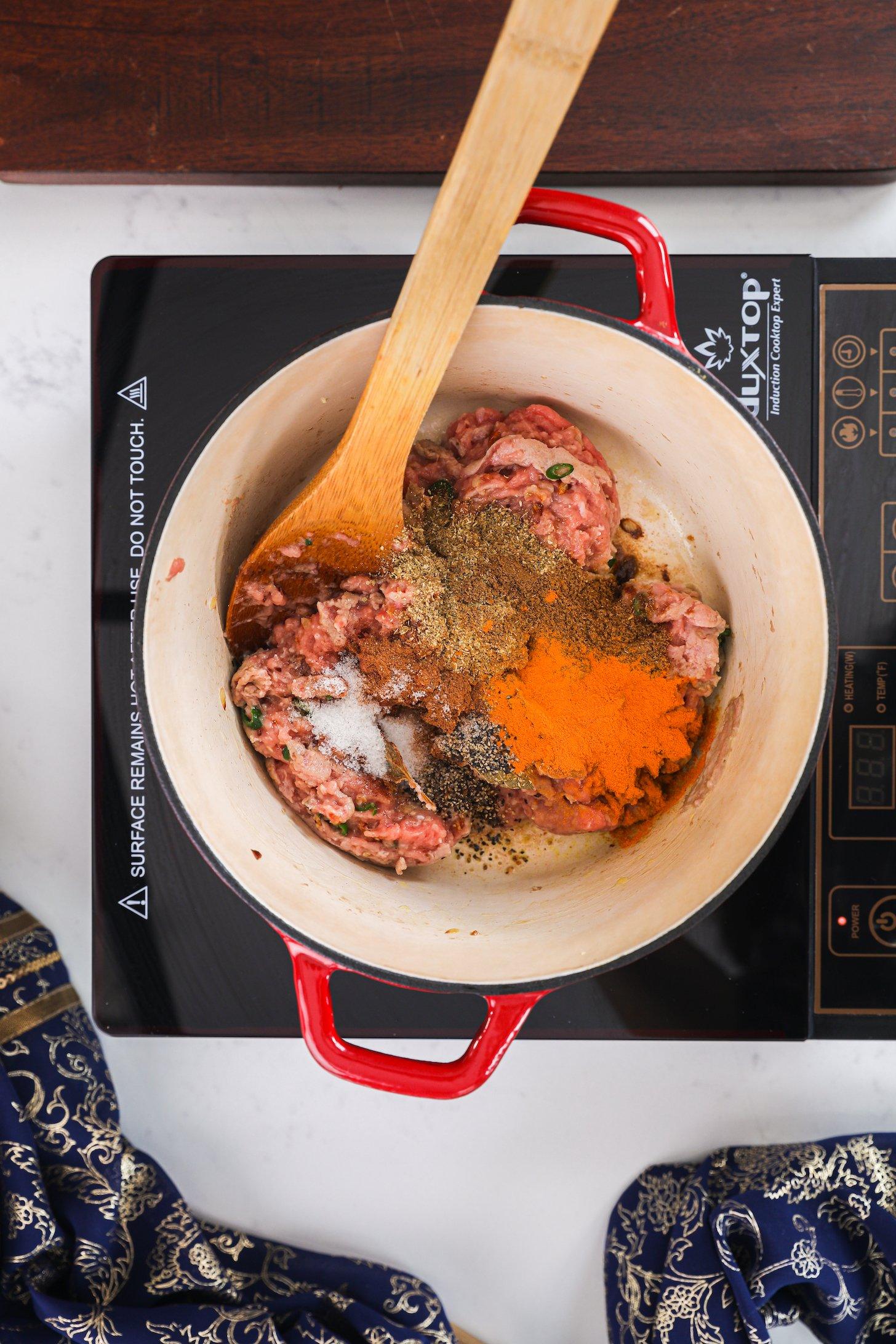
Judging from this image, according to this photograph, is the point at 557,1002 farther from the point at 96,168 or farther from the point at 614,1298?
the point at 96,168

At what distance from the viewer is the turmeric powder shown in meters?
0.84

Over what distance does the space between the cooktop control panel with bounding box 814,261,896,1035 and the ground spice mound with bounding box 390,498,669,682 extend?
9.4 inches

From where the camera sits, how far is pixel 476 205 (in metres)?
0.67

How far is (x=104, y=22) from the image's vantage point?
1004 millimetres

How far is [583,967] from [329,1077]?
19.3 inches

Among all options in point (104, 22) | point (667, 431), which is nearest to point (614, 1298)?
point (667, 431)

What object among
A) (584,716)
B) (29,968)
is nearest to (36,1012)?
(29,968)

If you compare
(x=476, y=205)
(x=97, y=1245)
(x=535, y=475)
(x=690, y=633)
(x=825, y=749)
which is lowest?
(x=97, y=1245)

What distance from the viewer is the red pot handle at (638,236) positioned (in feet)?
2.65

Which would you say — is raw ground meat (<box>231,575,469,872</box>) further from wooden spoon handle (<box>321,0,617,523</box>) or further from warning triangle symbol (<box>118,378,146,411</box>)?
warning triangle symbol (<box>118,378,146,411</box>)

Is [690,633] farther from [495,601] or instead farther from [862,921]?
[862,921]

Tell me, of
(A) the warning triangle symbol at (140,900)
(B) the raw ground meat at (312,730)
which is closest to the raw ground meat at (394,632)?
(B) the raw ground meat at (312,730)

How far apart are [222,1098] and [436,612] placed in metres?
0.68

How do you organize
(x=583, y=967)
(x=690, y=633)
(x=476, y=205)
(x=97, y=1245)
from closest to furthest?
(x=476, y=205), (x=583, y=967), (x=690, y=633), (x=97, y=1245)
